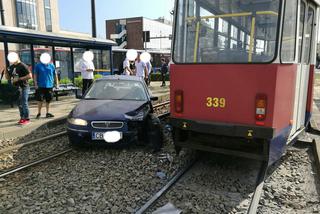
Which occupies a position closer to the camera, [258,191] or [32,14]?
[258,191]

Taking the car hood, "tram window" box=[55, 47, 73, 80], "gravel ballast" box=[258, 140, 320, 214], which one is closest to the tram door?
"gravel ballast" box=[258, 140, 320, 214]

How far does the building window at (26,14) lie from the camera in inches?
1658

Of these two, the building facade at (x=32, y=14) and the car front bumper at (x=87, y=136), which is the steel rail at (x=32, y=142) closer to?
the car front bumper at (x=87, y=136)

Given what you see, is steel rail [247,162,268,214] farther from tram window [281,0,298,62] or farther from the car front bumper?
the car front bumper

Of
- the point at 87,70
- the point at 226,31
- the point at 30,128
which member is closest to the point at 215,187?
the point at 226,31

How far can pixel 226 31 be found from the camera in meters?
4.54

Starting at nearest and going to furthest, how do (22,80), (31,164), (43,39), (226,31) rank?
(226,31)
(31,164)
(22,80)
(43,39)

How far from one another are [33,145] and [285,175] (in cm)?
504

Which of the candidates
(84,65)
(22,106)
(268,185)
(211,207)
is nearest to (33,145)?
(22,106)

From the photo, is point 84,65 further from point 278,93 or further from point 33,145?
point 278,93

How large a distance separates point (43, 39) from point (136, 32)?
61.2m

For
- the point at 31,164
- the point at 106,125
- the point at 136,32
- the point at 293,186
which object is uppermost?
the point at 136,32

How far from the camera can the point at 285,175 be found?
5016 mm

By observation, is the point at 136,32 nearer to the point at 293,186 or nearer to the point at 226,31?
the point at 226,31
